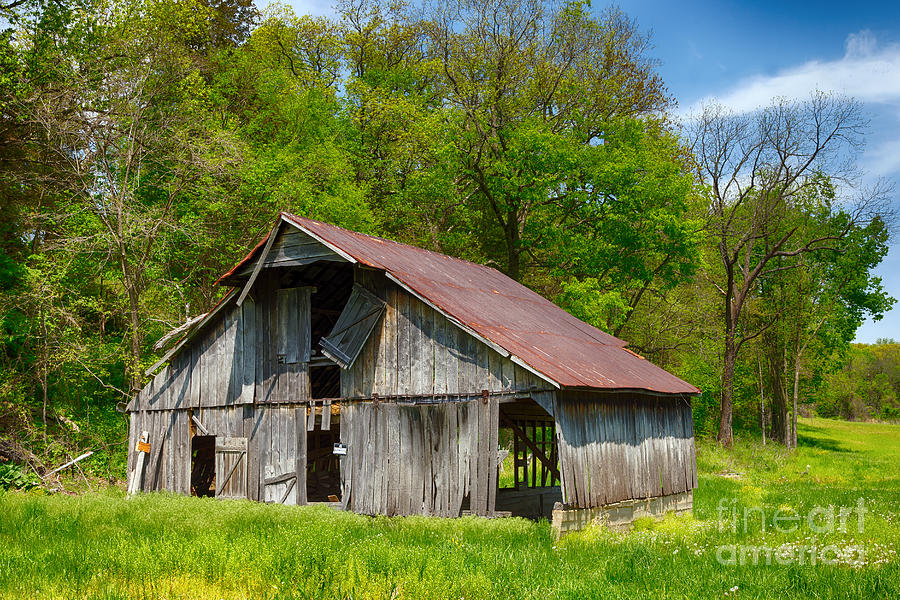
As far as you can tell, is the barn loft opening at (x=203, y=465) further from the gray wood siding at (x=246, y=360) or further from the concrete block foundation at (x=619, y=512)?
the concrete block foundation at (x=619, y=512)

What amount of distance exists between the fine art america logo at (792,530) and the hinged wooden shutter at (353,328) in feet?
26.4

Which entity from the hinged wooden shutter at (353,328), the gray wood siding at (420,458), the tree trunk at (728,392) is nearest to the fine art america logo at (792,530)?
the gray wood siding at (420,458)

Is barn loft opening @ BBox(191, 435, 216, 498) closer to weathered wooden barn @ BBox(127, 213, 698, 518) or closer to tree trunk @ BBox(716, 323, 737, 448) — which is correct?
weathered wooden barn @ BBox(127, 213, 698, 518)

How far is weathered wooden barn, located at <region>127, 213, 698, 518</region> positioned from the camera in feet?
52.1

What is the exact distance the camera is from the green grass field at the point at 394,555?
28.7ft

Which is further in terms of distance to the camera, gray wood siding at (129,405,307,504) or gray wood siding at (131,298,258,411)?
gray wood siding at (131,298,258,411)

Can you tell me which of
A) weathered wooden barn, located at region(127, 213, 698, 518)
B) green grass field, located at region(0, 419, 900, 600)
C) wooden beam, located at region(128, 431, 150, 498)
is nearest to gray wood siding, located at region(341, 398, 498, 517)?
weathered wooden barn, located at region(127, 213, 698, 518)

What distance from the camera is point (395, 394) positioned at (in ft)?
55.9

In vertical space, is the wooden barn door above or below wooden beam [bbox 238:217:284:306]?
below

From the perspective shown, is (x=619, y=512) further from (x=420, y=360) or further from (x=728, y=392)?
(x=728, y=392)

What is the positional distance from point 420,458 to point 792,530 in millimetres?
7074

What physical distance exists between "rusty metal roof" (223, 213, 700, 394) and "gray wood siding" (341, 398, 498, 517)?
64.8 inches

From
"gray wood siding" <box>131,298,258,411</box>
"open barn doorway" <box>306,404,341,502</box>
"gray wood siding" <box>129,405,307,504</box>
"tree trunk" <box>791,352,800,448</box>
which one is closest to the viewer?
"gray wood siding" <box>129,405,307,504</box>

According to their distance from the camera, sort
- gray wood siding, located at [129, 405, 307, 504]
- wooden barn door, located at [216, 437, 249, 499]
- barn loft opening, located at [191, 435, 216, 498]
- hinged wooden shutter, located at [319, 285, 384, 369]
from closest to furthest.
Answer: hinged wooden shutter, located at [319, 285, 384, 369] < gray wood siding, located at [129, 405, 307, 504] < wooden barn door, located at [216, 437, 249, 499] < barn loft opening, located at [191, 435, 216, 498]
